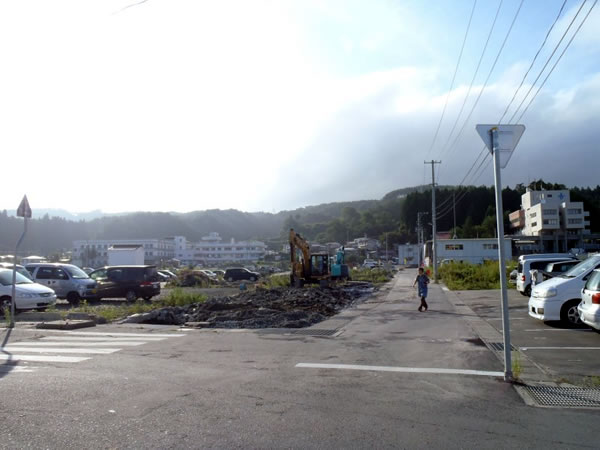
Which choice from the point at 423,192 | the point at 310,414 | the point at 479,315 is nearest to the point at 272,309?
the point at 479,315

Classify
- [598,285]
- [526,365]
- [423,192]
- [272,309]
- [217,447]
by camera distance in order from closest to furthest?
[217,447]
[526,365]
[598,285]
[272,309]
[423,192]

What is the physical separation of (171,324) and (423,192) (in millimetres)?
135367

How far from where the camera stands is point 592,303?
992cm

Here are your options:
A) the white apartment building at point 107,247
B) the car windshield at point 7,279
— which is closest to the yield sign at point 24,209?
the car windshield at point 7,279

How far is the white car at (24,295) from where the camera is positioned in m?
17.3

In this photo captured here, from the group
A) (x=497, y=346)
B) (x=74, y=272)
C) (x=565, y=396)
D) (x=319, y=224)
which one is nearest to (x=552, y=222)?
(x=74, y=272)

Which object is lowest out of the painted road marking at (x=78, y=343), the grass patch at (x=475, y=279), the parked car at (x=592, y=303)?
the grass patch at (x=475, y=279)

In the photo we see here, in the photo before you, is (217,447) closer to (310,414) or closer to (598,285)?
(310,414)

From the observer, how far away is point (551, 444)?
4996 mm

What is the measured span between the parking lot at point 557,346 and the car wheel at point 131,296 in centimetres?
1582

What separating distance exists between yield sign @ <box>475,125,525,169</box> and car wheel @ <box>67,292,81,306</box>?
20535 mm

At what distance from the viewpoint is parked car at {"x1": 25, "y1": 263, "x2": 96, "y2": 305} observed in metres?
23.0

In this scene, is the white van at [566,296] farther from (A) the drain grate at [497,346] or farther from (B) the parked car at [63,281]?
(B) the parked car at [63,281]

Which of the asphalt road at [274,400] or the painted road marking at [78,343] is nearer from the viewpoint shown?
the asphalt road at [274,400]
